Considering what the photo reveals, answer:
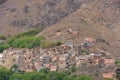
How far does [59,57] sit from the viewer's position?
4638 inches

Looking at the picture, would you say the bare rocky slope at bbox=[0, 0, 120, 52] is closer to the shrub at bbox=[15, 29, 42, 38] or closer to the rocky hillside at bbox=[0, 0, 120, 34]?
the rocky hillside at bbox=[0, 0, 120, 34]

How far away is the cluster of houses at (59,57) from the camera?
11238 cm

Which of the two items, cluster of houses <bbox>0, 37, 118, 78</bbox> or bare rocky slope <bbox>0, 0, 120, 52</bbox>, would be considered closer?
cluster of houses <bbox>0, 37, 118, 78</bbox>

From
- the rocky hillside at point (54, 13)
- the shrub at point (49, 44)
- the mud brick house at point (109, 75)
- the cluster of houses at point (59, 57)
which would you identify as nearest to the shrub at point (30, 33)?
the rocky hillside at point (54, 13)

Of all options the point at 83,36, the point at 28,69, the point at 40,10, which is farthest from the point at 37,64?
the point at 40,10

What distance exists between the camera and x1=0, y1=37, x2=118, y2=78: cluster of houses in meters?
112

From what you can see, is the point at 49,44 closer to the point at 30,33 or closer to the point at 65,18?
the point at 65,18

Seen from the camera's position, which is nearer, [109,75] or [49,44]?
[109,75]

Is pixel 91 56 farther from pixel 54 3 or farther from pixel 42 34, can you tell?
pixel 54 3

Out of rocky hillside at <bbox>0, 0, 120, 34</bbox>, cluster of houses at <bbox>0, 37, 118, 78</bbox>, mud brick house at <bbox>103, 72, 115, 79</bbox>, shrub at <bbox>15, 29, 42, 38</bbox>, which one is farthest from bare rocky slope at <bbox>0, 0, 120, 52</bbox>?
mud brick house at <bbox>103, 72, 115, 79</bbox>

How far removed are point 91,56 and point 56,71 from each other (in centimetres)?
502

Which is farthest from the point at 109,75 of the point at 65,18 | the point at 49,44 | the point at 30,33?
the point at 30,33

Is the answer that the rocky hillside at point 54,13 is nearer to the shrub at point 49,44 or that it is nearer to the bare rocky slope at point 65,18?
the bare rocky slope at point 65,18

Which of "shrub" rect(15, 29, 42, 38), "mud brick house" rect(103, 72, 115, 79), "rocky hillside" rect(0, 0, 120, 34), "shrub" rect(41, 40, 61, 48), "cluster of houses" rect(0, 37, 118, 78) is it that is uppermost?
"rocky hillside" rect(0, 0, 120, 34)
